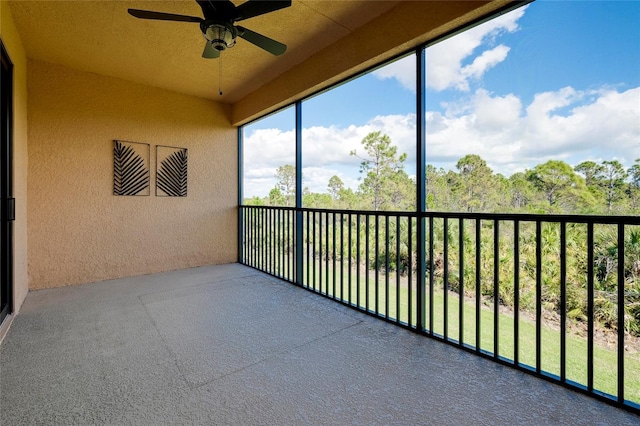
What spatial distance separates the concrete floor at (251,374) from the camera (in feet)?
4.58

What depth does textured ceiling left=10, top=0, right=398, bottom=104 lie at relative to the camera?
8.14 ft

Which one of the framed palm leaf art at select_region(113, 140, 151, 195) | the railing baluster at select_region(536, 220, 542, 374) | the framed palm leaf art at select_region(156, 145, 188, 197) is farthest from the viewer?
the framed palm leaf art at select_region(156, 145, 188, 197)

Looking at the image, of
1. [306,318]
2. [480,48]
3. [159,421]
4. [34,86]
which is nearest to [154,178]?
[34,86]

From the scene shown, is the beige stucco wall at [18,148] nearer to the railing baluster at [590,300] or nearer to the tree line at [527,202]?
the tree line at [527,202]

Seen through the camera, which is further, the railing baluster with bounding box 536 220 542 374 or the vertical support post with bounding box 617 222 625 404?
the railing baluster with bounding box 536 220 542 374

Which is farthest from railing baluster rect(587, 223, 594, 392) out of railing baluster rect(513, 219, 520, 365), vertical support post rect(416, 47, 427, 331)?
vertical support post rect(416, 47, 427, 331)

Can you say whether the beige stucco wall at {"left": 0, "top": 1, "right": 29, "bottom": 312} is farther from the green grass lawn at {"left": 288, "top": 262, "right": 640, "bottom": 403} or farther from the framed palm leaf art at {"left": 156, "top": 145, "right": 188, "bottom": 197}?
the green grass lawn at {"left": 288, "top": 262, "right": 640, "bottom": 403}

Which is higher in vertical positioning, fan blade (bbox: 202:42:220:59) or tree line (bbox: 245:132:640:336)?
fan blade (bbox: 202:42:220:59)

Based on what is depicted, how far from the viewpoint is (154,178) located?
418cm

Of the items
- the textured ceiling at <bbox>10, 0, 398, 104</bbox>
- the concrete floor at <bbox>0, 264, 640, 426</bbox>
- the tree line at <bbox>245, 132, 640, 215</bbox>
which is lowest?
the concrete floor at <bbox>0, 264, 640, 426</bbox>

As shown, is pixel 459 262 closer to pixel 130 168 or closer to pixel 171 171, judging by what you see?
pixel 171 171

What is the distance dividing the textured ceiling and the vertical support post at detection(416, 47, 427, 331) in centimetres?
70

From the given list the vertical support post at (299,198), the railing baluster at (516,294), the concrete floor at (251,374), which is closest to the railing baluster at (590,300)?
the concrete floor at (251,374)

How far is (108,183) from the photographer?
12.6 ft
